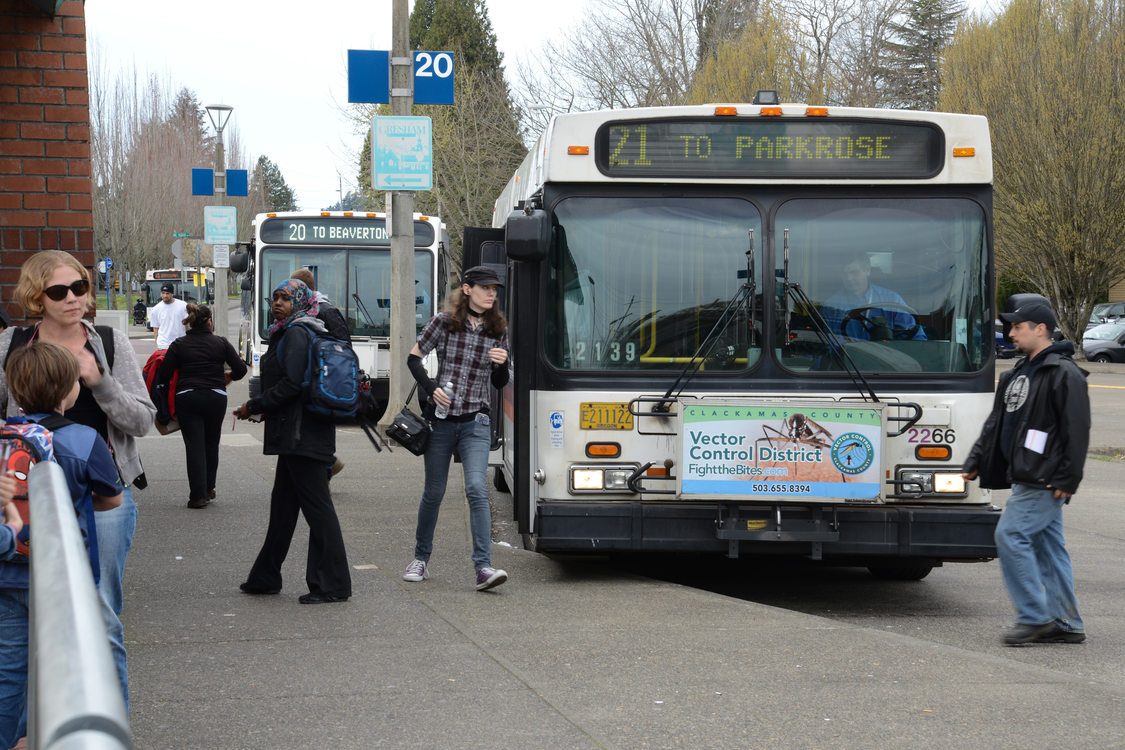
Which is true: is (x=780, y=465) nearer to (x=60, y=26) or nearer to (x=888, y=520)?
(x=888, y=520)

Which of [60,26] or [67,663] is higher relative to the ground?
[60,26]

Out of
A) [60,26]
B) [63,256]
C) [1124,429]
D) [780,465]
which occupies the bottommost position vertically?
[1124,429]

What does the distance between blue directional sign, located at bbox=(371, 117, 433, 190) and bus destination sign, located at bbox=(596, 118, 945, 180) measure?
7563 millimetres

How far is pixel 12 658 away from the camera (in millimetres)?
3643

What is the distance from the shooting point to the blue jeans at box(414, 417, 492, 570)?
695 cm

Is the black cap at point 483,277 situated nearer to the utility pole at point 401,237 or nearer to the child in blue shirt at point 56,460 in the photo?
the child in blue shirt at point 56,460

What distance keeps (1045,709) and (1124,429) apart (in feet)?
51.3

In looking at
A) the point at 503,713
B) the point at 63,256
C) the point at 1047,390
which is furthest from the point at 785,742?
the point at 63,256

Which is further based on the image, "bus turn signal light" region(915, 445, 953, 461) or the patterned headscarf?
"bus turn signal light" region(915, 445, 953, 461)

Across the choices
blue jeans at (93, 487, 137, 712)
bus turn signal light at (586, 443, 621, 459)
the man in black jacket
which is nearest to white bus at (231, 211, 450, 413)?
bus turn signal light at (586, 443, 621, 459)

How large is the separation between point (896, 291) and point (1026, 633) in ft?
6.50

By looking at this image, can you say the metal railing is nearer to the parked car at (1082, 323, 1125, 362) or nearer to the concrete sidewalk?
the concrete sidewalk

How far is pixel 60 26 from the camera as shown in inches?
286

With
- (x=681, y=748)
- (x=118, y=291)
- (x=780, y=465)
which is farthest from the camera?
(x=118, y=291)
